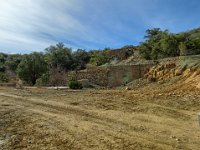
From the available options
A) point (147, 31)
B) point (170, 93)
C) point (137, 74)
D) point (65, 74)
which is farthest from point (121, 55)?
point (170, 93)

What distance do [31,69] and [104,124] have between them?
69.9ft

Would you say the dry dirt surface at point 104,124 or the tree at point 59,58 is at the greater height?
the tree at point 59,58

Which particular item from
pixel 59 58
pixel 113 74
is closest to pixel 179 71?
pixel 113 74

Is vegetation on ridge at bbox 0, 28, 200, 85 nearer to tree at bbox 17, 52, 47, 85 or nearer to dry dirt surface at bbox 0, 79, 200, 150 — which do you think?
tree at bbox 17, 52, 47, 85

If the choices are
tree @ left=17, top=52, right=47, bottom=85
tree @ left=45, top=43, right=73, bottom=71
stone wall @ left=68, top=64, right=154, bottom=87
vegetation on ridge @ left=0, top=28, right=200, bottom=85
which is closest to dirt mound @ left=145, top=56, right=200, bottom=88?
stone wall @ left=68, top=64, right=154, bottom=87

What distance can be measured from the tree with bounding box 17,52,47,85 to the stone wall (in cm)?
326

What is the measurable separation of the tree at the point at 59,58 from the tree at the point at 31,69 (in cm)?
716

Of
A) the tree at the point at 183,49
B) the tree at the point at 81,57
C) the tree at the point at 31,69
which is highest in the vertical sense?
the tree at the point at 81,57

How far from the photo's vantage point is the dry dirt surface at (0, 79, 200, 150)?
22.3ft

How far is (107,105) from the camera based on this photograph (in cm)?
1183

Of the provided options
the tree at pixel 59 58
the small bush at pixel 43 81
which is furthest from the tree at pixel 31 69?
the tree at pixel 59 58

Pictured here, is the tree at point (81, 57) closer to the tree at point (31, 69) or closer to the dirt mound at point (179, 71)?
the tree at point (31, 69)

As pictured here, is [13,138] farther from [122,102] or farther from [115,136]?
[122,102]

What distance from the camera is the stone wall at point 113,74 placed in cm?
2109
